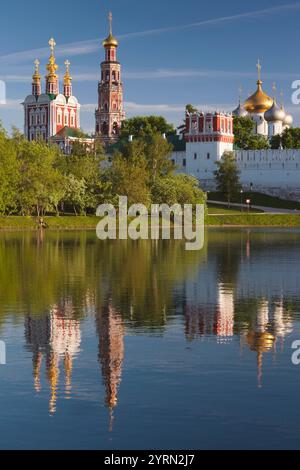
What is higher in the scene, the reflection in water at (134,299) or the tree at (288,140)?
the tree at (288,140)

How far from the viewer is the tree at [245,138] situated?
12812 centimetres

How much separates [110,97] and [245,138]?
25.5m

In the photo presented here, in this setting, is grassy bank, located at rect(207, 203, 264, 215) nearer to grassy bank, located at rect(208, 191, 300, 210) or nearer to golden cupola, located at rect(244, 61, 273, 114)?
grassy bank, located at rect(208, 191, 300, 210)

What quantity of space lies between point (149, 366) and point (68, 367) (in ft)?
4.62

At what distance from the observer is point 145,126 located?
5320 inches

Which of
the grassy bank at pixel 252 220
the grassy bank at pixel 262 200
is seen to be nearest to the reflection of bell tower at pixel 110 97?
the grassy bank at pixel 262 200

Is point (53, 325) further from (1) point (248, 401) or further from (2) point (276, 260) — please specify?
(2) point (276, 260)

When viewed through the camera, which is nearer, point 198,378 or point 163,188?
point 198,378

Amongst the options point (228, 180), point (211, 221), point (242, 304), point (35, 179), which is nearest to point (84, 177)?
point (35, 179)

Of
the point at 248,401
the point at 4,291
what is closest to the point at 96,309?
the point at 4,291

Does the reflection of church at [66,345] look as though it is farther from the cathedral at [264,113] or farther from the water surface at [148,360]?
the cathedral at [264,113]

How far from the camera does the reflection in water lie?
55.4 ft

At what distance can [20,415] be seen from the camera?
1217 centimetres

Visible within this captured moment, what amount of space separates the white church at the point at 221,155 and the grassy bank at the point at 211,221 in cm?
2330
